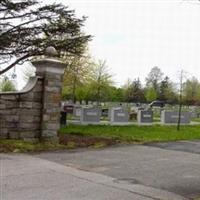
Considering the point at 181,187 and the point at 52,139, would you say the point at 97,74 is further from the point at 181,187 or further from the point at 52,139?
the point at 181,187

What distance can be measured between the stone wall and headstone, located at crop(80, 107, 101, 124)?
503 inches

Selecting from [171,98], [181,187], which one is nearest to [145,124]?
[181,187]

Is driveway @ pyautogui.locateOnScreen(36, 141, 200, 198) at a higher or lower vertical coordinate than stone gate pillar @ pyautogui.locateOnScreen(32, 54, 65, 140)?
lower

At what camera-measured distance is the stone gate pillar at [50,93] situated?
14000mm

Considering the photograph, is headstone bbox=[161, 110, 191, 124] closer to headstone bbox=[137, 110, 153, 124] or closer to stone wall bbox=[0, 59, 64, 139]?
headstone bbox=[137, 110, 153, 124]

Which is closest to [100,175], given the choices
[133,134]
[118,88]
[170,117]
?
[133,134]

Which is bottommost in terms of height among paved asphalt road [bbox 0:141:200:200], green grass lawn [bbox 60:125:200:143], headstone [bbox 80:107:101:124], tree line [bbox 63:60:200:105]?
paved asphalt road [bbox 0:141:200:200]

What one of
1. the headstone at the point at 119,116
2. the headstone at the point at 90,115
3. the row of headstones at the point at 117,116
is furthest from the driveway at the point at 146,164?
the headstone at the point at 119,116

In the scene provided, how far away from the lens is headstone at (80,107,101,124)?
1074 inches

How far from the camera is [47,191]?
7094 millimetres

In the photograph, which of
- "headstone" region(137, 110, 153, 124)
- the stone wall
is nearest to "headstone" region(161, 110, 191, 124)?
"headstone" region(137, 110, 153, 124)

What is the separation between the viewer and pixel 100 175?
348 inches

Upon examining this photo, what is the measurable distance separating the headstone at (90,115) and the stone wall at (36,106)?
12.8 m

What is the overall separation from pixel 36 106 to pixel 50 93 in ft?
1.99
